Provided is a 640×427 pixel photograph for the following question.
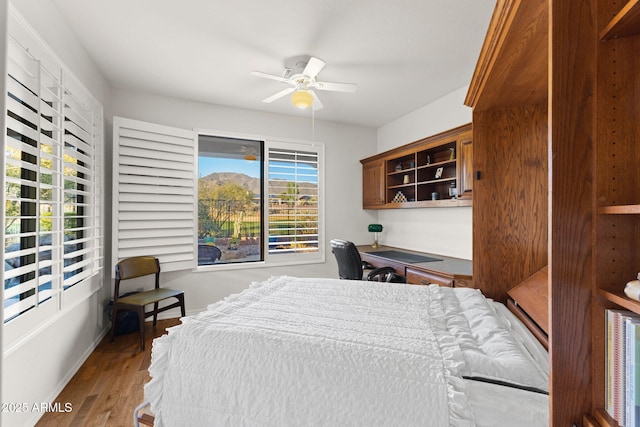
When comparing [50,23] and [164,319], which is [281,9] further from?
[164,319]

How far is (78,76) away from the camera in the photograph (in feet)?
7.61

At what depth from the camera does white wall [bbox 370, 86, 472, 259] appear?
3129 mm

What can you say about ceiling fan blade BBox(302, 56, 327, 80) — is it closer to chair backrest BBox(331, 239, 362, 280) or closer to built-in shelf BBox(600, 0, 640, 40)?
chair backrest BBox(331, 239, 362, 280)

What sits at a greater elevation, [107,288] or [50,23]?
[50,23]

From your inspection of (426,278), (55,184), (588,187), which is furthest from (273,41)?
(426,278)

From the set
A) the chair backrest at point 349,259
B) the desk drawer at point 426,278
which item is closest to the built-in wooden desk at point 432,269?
the desk drawer at point 426,278

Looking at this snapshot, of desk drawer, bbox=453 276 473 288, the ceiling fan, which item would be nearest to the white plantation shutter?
the ceiling fan

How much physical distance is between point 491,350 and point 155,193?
10.7ft

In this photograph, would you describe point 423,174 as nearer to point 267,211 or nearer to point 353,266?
point 353,266

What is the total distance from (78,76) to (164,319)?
2561 mm

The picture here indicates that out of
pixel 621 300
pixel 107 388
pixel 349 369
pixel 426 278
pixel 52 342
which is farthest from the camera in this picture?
pixel 426 278

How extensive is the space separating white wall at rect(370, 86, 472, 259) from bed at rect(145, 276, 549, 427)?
1825 millimetres

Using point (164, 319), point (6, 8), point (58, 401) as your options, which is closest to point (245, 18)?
point (6, 8)

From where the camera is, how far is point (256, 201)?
3918 mm
